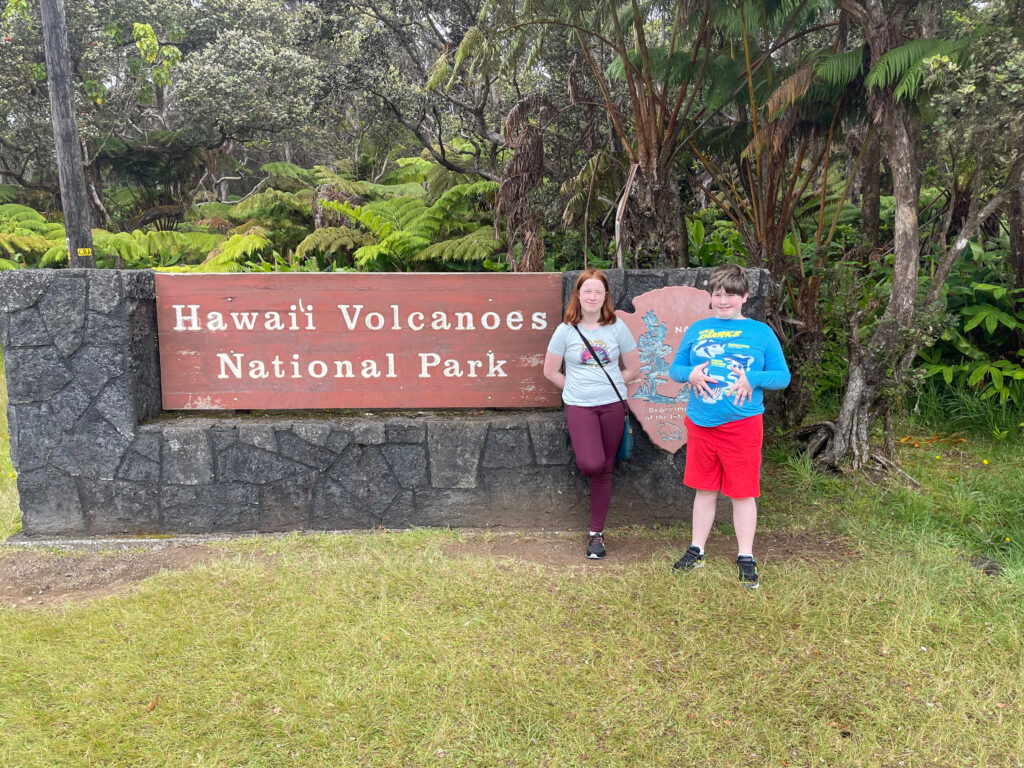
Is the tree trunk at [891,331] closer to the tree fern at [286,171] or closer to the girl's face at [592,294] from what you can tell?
the girl's face at [592,294]

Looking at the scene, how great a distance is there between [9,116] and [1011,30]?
59.7 feet

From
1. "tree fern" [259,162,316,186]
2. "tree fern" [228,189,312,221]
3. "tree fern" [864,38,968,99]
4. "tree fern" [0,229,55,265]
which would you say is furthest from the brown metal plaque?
"tree fern" [259,162,316,186]

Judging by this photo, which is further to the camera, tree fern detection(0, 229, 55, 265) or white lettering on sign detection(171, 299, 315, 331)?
tree fern detection(0, 229, 55, 265)

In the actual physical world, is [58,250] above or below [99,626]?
above

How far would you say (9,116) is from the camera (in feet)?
52.2

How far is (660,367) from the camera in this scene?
4.26 metres

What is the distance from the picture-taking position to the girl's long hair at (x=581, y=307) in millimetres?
3785

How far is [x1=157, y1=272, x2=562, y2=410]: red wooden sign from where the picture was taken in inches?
168

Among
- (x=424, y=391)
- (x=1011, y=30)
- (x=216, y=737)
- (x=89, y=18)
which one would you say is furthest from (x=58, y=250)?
(x=1011, y=30)

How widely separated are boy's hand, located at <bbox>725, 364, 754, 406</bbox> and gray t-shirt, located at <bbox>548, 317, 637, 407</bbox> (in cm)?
66

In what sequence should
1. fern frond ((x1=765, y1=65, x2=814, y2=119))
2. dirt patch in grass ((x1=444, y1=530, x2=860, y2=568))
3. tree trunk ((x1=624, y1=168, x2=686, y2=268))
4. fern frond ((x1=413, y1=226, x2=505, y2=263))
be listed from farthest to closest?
fern frond ((x1=413, y1=226, x2=505, y2=263))
tree trunk ((x1=624, y1=168, x2=686, y2=268))
fern frond ((x1=765, y1=65, x2=814, y2=119))
dirt patch in grass ((x1=444, y1=530, x2=860, y2=568))

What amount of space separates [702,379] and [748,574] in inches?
36.7

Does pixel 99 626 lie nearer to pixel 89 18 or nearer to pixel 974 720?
pixel 974 720

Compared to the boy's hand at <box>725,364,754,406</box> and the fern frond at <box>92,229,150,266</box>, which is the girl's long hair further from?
the fern frond at <box>92,229,150,266</box>
